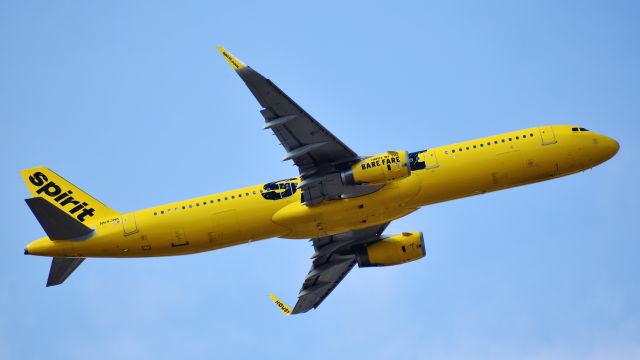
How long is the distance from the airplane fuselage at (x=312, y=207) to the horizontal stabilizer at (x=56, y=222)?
53 cm

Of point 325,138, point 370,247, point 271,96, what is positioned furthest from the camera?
point 370,247

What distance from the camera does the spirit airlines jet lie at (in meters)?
59.2

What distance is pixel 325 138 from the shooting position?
189 ft

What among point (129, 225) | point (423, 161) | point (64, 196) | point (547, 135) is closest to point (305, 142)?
point (423, 161)

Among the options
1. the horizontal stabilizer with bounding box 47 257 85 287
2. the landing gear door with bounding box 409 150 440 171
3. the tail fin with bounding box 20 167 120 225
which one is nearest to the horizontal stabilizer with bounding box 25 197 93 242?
the tail fin with bounding box 20 167 120 225

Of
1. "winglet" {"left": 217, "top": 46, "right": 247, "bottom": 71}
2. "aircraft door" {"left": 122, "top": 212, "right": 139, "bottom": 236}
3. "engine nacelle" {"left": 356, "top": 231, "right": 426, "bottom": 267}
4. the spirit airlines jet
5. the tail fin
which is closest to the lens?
"winglet" {"left": 217, "top": 46, "right": 247, "bottom": 71}

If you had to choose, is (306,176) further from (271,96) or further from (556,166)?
(556,166)

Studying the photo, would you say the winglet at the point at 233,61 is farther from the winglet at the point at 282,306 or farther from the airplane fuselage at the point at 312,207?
the winglet at the point at 282,306

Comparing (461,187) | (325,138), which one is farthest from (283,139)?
(461,187)

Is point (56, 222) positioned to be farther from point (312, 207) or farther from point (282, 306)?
point (282, 306)

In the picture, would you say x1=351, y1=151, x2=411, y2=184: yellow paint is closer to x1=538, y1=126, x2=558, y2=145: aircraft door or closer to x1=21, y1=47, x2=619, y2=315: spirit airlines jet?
x1=21, y1=47, x2=619, y2=315: spirit airlines jet

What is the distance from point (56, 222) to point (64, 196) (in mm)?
3024

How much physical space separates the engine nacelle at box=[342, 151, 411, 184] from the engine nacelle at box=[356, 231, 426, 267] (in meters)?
11.1

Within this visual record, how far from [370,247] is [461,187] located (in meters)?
11.1
